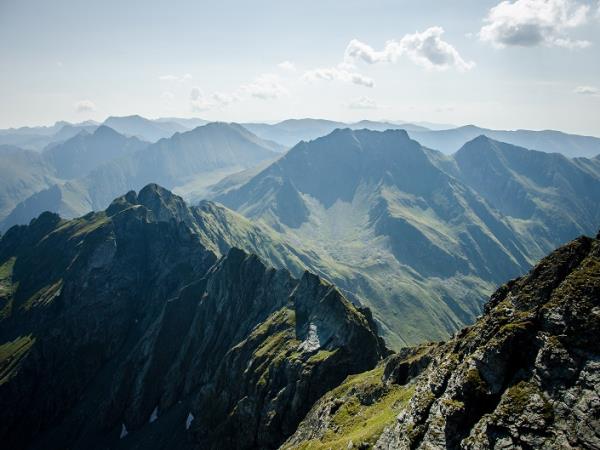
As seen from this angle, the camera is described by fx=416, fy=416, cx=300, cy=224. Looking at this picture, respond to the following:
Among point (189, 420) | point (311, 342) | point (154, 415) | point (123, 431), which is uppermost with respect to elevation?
point (311, 342)

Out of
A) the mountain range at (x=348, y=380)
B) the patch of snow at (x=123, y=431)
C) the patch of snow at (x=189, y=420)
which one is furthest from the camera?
the patch of snow at (x=123, y=431)

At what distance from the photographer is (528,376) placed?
1540 inches

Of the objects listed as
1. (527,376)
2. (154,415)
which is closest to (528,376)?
(527,376)

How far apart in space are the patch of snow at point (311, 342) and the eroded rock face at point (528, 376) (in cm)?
7370

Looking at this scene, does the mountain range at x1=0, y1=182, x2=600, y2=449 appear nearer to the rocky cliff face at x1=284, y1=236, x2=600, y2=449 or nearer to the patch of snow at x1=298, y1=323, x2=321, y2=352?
the rocky cliff face at x1=284, y1=236, x2=600, y2=449

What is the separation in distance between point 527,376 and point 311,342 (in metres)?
91.4

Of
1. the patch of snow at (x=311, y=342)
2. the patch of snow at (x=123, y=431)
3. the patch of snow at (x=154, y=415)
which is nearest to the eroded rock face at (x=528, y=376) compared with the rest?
the patch of snow at (x=311, y=342)

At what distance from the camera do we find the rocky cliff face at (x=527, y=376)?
34.9 metres

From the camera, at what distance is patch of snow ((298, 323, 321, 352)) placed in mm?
122881

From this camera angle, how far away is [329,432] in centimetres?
7800

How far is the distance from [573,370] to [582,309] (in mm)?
5810

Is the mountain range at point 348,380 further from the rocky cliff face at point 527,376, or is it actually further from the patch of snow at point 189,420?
the patch of snow at point 189,420

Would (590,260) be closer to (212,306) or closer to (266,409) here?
(266,409)

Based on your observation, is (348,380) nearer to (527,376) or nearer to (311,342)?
(311,342)
